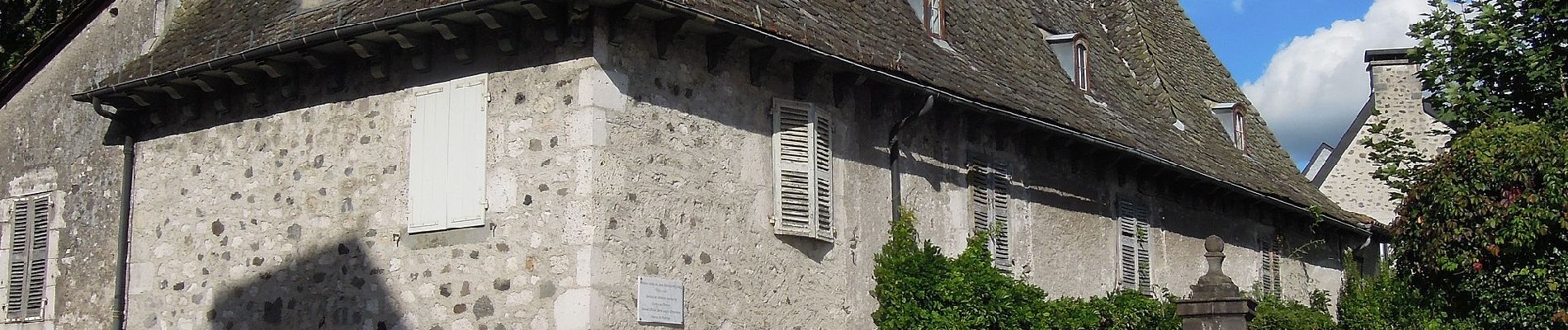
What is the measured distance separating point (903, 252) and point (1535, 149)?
5.25m

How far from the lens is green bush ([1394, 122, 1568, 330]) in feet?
49.1

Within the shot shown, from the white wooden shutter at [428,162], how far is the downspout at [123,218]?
3.32 m

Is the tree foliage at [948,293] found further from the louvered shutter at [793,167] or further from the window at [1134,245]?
the window at [1134,245]

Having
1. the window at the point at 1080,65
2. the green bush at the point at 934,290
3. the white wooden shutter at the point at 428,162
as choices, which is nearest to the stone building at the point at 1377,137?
the window at the point at 1080,65

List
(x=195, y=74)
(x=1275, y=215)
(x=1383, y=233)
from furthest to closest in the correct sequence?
(x=1383, y=233) < (x=1275, y=215) < (x=195, y=74)

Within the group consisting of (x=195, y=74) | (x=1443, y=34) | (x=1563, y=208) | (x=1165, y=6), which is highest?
(x=1165, y=6)

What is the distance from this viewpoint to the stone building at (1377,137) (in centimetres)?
3127

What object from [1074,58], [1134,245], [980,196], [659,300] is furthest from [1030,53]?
[659,300]

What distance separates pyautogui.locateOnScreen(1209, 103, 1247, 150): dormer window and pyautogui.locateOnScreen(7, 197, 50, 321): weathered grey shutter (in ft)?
46.4

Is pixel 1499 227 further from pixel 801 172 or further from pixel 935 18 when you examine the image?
pixel 801 172

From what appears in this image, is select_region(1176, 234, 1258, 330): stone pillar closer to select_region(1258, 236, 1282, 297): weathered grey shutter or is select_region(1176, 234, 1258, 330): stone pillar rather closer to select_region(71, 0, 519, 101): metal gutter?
select_region(1258, 236, 1282, 297): weathered grey shutter

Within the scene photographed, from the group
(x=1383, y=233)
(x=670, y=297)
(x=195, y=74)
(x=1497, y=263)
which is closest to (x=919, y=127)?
(x=670, y=297)

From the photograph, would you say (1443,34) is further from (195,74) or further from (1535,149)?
(195,74)

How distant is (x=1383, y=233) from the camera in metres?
24.7
